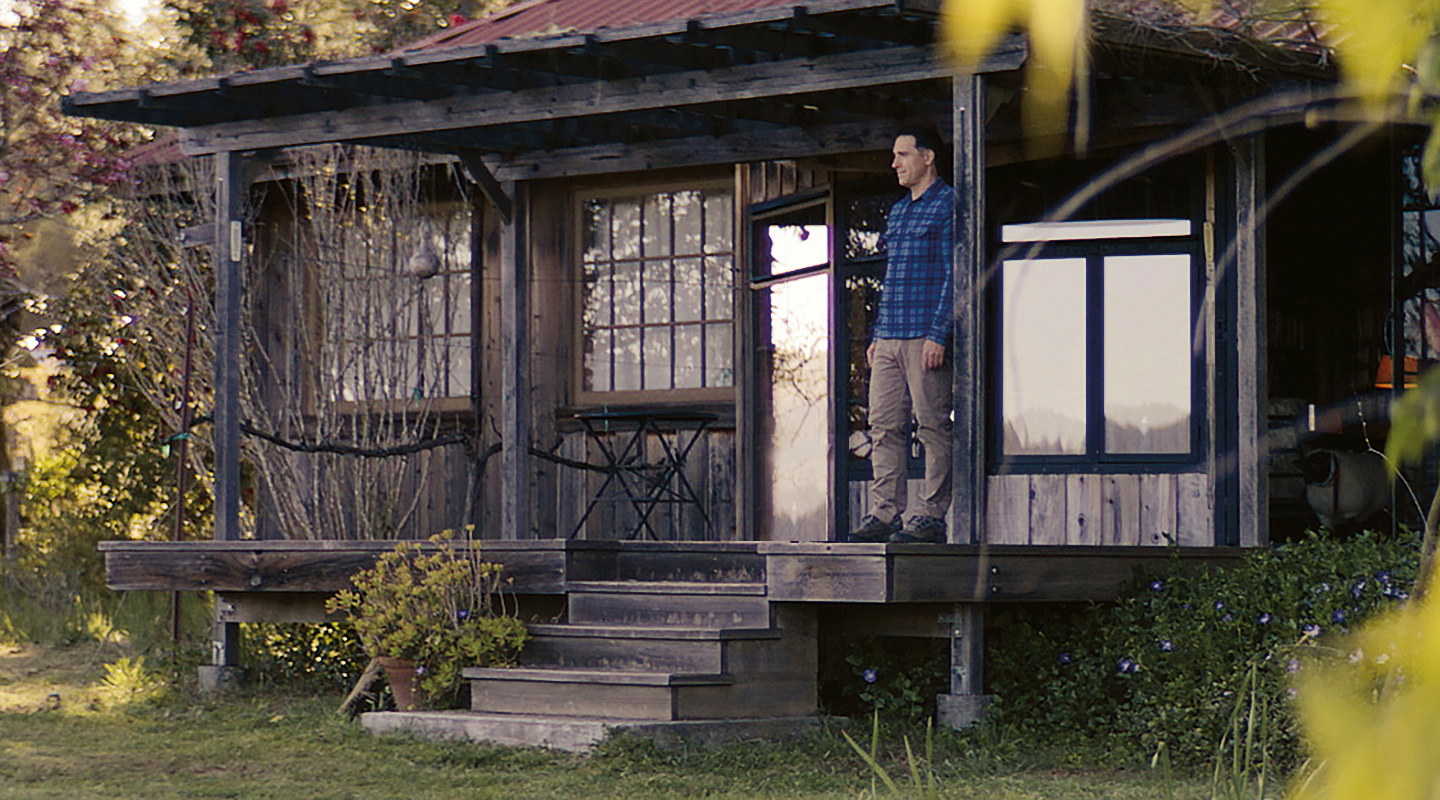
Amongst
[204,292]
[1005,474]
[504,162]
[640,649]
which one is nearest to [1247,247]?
[1005,474]

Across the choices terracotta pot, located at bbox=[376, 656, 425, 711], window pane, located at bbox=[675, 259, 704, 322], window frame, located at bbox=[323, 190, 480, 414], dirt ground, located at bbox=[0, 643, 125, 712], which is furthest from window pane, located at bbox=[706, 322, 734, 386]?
dirt ground, located at bbox=[0, 643, 125, 712]

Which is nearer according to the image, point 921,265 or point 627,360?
point 921,265

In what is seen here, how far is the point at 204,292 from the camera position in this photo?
1134 centimetres

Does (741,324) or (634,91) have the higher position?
(634,91)

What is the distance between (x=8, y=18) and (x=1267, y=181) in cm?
823

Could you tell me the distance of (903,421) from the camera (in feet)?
24.2

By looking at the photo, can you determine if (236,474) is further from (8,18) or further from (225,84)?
(8,18)

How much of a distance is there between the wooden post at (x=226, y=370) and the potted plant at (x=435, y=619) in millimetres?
1244

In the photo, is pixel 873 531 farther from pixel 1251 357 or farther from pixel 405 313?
pixel 405 313

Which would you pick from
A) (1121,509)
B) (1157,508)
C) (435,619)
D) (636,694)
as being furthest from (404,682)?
(1157,508)

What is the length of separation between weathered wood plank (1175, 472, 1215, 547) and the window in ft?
0.46

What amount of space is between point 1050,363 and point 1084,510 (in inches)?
28.0

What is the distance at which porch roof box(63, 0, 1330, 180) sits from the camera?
6.70m

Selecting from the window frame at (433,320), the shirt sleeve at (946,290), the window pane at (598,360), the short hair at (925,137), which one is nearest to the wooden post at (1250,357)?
the short hair at (925,137)
